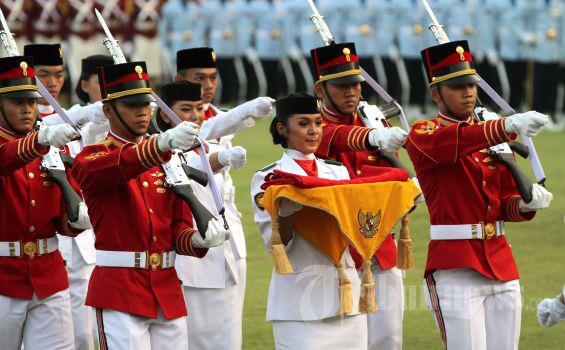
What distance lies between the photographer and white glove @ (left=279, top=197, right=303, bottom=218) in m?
7.51

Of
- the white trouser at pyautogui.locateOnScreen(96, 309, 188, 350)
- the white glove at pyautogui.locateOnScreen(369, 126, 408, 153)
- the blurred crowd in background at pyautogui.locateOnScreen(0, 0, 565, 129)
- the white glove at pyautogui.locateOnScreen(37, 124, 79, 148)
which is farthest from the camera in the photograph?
the blurred crowd in background at pyautogui.locateOnScreen(0, 0, 565, 129)

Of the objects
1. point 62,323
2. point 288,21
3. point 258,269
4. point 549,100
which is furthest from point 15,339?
point 288,21

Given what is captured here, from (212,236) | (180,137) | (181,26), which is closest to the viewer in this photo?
(180,137)

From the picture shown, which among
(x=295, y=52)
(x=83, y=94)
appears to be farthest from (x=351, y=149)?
(x=295, y=52)

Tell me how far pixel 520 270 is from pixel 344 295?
5274 mm

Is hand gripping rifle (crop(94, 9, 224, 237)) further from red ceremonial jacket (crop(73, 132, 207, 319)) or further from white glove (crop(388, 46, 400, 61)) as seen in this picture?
white glove (crop(388, 46, 400, 61))

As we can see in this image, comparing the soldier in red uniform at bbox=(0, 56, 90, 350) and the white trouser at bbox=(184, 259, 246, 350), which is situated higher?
the soldier in red uniform at bbox=(0, 56, 90, 350)

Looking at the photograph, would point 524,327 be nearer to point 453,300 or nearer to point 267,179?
point 453,300

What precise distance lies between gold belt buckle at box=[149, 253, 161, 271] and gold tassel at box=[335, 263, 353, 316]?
35.2 inches

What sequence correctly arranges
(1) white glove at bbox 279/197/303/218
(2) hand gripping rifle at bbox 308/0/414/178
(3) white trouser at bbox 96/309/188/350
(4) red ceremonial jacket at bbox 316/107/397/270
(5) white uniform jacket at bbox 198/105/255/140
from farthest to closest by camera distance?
(5) white uniform jacket at bbox 198/105/255/140 < (2) hand gripping rifle at bbox 308/0/414/178 < (4) red ceremonial jacket at bbox 316/107/397/270 < (1) white glove at bbox 279/197/303/218 < (3) white trouser at bbox 96/309/188/350

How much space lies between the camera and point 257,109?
8.78 metres

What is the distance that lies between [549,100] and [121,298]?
1710 cm

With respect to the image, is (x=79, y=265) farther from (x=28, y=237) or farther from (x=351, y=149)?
(x=351, y=149)

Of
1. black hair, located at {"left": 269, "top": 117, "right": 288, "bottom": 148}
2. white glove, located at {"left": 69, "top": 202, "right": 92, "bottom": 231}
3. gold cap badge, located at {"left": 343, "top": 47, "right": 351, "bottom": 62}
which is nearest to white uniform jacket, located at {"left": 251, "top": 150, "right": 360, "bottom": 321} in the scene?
black hair, located at {"left": 269, "top": 117, "right": 288, "bottom": 148}
